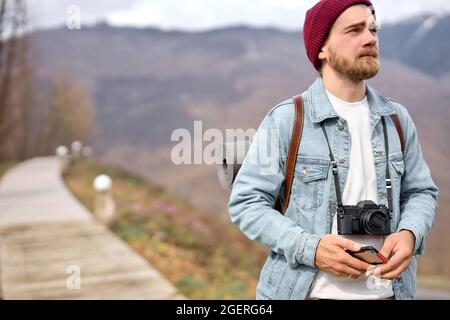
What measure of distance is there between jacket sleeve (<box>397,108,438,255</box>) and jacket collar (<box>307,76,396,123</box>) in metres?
0.09

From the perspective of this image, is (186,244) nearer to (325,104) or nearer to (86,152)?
(325,104)

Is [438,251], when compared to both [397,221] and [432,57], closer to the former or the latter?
[432,57]

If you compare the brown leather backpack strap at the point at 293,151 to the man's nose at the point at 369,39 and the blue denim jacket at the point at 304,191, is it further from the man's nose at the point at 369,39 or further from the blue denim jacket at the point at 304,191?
the man's nose at the point at 369,39

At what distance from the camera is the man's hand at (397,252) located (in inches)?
62.4

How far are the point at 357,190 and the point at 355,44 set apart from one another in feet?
1.33

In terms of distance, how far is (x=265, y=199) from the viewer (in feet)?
5.64

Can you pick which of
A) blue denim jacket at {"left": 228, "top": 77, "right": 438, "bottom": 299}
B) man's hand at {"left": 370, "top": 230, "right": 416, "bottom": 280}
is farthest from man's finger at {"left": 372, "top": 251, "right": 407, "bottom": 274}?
blue denim jacket at {"left": 228, "top": 77, "right": 438, "bottom": 299}

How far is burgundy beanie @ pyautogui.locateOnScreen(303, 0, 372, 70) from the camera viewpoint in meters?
1.71

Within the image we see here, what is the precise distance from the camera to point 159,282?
5.23m

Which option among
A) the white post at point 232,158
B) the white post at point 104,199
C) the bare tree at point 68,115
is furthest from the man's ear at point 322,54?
the bare tree at point 68,115

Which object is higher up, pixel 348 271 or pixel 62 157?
pixel 62 157

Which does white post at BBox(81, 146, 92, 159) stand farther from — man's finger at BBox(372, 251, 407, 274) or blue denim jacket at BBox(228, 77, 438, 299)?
man's finger at BBox(372, 251, 407, 274)

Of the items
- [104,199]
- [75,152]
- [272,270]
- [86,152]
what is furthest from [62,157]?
[272,270]

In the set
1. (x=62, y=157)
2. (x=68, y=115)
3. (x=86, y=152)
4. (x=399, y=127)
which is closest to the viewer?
(x=399, y=127)
